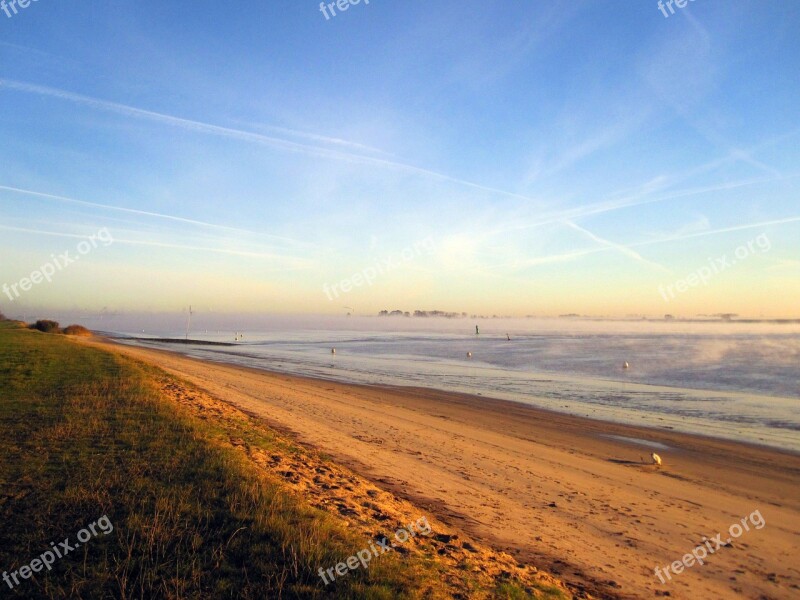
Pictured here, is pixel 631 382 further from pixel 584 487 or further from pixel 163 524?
pixel 163 524

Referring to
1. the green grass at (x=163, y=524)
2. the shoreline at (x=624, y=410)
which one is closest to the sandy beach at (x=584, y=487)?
the shoreline at (x=624, y=410)

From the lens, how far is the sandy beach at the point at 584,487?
308 inches

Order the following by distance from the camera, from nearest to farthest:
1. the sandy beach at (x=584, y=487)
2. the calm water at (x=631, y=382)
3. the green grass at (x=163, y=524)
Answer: the green grass at (x=163, y=524) → the sandy beach at (x=584, y=487) → the calm water at (x=631, y=382)

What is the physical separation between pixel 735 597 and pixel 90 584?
881cm

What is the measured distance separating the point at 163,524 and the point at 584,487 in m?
9.66

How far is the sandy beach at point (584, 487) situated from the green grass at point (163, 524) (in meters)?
3.39

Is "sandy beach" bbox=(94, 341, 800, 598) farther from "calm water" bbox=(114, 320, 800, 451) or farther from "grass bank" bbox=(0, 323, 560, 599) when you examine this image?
"calm water" bbox=(114, 320, 800, 451)

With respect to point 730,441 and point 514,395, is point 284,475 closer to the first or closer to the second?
point 730,441

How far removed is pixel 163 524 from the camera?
6.41m

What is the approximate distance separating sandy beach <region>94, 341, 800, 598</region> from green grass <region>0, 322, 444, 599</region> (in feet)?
11.1

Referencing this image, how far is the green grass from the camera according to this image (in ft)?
17.8

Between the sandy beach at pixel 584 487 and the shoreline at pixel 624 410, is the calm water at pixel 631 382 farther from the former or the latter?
the sandy beach at pixel 584 487

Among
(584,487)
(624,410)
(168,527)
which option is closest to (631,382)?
(624,410)

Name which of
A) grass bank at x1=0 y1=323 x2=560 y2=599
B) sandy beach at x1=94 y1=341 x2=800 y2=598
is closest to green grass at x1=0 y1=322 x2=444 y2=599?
grass bank at x1=0 y1=323 x2=560 y2=599
